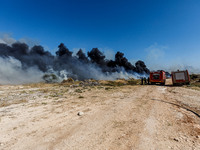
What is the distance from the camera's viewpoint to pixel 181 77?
78.6 ft

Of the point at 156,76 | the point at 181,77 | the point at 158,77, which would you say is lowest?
the point at 181,77

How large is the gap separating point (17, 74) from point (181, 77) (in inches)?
1935

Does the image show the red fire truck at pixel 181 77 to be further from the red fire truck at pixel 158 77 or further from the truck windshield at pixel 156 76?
the truck windshield at pixel 156 76

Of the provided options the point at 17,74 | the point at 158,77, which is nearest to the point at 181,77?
the point at 158,77

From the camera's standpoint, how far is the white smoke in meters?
33.1

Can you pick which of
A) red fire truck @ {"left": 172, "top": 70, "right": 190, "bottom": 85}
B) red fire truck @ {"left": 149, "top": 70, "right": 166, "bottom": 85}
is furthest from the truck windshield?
red fire truck @ {"left": 172, "top": 70, "right": 190, "bottom": 85}

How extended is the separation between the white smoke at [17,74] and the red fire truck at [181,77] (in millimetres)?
42644

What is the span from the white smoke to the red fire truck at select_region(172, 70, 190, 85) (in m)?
42.6

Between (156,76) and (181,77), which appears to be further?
(156,76)

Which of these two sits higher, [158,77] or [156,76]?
[156,76]

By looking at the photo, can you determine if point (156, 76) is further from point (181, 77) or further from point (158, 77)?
point (181, 77)

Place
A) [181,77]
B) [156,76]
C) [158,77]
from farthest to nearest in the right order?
[156,76], [158,77], [181,77]

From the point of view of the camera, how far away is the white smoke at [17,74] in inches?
1302

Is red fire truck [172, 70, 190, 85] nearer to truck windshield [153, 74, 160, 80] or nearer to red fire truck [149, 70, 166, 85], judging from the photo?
red fire truck [149, 70, 166, 85]
